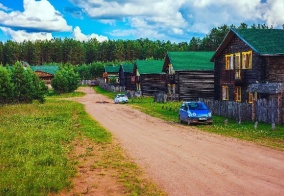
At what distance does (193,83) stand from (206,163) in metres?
37.3

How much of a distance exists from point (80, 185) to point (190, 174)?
12.0ft

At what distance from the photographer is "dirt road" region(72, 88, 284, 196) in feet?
32.1

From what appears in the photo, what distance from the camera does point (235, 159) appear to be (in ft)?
43.6

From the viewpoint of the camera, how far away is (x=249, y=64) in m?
32.8

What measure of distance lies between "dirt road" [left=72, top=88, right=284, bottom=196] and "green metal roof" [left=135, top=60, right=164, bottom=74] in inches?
1657

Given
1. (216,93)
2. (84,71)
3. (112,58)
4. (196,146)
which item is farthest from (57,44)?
(196,146)

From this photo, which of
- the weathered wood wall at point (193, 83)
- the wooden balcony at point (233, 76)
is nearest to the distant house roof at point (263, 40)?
the wooden balcony at point (233, 76)

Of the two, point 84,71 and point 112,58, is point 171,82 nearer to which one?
point 84,71

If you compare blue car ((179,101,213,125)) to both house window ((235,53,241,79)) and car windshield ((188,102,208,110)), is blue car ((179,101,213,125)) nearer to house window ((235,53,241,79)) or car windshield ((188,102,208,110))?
car windshield ((188,102,208,110))

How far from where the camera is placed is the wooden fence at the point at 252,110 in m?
23.4

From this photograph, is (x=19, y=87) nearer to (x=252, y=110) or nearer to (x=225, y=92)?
(x=225, y=92)

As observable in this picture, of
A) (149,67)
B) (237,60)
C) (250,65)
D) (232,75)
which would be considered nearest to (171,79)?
(149,67)

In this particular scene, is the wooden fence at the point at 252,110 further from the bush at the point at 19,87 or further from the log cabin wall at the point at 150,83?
the bush at the point at 19,87

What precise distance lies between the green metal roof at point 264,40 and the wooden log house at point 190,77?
610 inches
